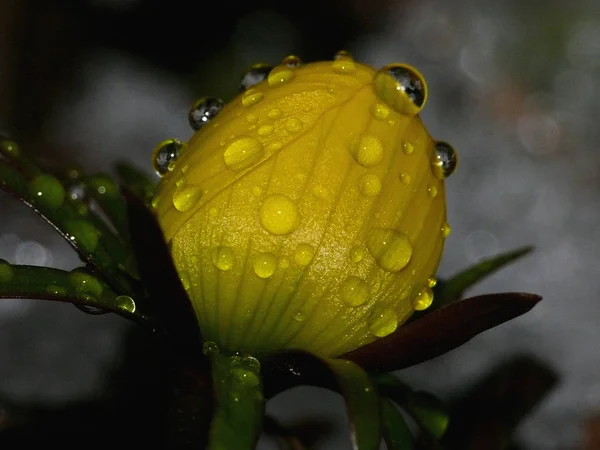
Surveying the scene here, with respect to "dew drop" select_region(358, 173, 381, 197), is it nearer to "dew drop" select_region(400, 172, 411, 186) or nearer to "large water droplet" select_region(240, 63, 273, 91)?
"dew drop" select_region(400, 172, 411, 186)

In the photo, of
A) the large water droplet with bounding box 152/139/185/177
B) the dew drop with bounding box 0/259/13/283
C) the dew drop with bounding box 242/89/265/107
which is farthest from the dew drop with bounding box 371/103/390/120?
the dew drop with bounding box 0/259/13/283

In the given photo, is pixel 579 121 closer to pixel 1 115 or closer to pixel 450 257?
pixel 450 257

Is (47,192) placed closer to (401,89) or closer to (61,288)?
(61,288)

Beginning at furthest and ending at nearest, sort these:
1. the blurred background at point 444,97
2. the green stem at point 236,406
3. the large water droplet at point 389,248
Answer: the blurred background at point 444,97
the large water droplet at point 389,248
the green stem at point 236,406

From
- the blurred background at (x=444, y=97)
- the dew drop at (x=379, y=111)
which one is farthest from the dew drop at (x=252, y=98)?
the blurred background at (x=444, y=97)

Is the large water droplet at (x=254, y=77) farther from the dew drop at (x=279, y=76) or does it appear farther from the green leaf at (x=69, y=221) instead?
the green leaf at (x=69, y=221)
